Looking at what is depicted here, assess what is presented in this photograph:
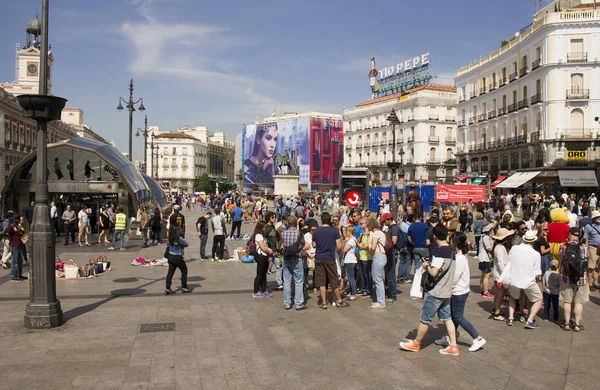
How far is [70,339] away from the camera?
7312 millimetres

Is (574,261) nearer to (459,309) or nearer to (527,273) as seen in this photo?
(527,273)

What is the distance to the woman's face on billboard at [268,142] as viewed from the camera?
99.8m

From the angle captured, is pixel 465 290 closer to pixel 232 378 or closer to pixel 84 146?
pixel 232 378

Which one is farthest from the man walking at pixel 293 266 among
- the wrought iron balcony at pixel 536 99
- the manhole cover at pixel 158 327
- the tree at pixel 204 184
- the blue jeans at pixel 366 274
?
the tree at pixel 204 184

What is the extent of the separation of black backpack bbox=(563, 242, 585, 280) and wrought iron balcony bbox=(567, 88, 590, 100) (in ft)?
110

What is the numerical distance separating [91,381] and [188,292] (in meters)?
5.11

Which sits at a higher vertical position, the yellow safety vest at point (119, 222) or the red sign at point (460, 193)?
the red sign at point (460, 193)

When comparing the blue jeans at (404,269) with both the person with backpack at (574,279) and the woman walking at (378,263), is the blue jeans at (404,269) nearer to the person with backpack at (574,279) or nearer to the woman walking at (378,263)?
the woman walking at (378,263)

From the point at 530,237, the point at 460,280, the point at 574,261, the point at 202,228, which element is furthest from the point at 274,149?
the point at 460,280

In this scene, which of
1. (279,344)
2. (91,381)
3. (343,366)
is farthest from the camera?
(279,344)

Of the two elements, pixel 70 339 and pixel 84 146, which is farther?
pixel 84 146

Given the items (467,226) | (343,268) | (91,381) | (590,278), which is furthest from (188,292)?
(467,226)

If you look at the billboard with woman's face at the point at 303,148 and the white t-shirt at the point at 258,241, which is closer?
the white t-shirt at the point at 258,241

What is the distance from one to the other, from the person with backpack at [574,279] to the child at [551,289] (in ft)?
0.69
